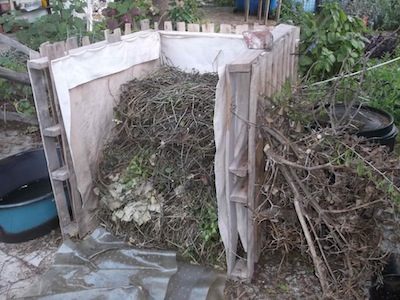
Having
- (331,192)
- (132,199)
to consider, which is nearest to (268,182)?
(331,192)

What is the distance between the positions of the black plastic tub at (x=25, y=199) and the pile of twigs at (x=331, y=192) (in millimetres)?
1801

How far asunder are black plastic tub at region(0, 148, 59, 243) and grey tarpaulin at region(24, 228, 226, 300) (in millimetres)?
337

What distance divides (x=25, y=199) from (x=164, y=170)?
1.42m

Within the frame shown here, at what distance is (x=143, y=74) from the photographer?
380cm

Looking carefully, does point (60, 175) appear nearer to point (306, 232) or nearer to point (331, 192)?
point (306, 232)

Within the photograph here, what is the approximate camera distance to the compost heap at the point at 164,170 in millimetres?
3049

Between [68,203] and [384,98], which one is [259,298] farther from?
[384,98]

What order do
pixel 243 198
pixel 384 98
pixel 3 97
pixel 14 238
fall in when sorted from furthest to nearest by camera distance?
1. pixel 3 97
2. pixel 384 98
3. pixel 14 238
4. pixel 243 198

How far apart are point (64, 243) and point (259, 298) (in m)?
1.53

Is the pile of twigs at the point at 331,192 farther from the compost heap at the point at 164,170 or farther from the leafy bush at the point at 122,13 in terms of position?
the leafy bush at the point at 122,13

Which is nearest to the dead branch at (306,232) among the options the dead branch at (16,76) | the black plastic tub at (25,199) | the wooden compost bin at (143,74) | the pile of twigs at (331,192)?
the pile of twigs at (331,192)

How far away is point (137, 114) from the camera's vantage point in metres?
3.34

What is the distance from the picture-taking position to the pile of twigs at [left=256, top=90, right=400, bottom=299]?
7.47 ft

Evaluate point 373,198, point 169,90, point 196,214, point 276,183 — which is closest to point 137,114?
point 169,90
